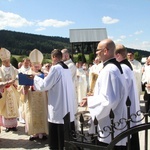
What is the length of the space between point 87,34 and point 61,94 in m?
36.4

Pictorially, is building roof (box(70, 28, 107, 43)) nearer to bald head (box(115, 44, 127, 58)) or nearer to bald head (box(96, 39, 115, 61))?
bald head (box(115, 44, 127, 58))

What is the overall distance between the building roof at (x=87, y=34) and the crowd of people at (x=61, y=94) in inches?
1170

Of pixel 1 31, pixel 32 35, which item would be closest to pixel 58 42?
pixel 32 35

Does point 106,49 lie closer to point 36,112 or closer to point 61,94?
point 61,94

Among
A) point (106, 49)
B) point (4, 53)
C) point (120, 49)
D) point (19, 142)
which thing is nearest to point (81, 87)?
point (4, 53)

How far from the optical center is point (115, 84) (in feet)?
10.1

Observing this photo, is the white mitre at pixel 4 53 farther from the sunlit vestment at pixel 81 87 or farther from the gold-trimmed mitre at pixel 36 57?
the sunlit vestment at pixel 81 87

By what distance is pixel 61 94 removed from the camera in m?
5.20

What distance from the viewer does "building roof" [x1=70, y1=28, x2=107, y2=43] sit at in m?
38.9

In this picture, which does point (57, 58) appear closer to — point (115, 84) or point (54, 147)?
point (54, 147)

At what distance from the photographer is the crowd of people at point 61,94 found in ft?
10.2

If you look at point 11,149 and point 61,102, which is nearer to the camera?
point 61,102

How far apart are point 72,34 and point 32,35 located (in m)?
50.0

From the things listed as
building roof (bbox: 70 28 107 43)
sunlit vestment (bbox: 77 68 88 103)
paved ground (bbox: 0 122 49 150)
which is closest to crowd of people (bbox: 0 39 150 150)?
paved ground (bbox: 0 122 49 150)
